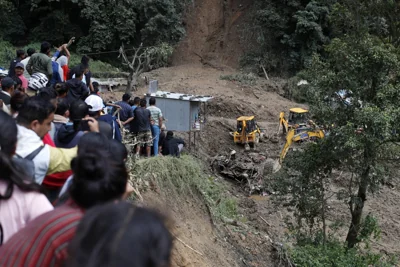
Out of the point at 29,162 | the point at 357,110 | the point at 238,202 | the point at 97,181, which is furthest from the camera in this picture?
the point at 238,202

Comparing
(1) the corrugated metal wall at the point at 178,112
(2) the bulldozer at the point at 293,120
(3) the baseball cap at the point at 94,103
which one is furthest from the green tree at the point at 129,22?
(3) the baseball cap at the point at 94,103

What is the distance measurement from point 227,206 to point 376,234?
13.9 feet

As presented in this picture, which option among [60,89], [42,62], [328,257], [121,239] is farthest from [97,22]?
[121,239]

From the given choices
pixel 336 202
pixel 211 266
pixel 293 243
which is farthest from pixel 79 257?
pixel 336 202

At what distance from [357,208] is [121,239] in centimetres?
1277

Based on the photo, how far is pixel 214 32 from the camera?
37.2m

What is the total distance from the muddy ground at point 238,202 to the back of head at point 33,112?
4.10 ft

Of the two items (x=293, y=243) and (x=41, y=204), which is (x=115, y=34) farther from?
(x=41, y=204)

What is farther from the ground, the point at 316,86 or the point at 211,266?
the point at 316,86

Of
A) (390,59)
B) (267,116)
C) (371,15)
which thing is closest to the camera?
(390,59)

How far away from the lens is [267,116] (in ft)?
89.9

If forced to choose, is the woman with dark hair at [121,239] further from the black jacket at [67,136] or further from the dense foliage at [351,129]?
the dense foliage at [351,129]

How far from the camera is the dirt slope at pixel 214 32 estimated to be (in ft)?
117

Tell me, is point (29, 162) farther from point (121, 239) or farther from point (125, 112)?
point (125, 112)
